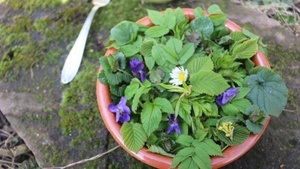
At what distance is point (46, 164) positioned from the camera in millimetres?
1253

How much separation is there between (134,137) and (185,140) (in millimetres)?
123

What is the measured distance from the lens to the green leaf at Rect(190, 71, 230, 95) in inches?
40.2

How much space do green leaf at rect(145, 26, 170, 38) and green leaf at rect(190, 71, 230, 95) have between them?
7.2 inches

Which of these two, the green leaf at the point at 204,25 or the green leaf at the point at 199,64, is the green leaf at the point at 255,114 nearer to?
the green leaf at the point at 199,64

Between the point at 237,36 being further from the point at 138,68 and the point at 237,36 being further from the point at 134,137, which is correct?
the point at 134,137

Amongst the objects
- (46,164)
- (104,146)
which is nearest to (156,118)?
(104,146)

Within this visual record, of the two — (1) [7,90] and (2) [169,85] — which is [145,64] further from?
(1) [7,90]

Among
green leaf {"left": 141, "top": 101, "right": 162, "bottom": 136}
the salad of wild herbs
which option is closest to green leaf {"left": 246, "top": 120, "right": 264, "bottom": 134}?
the salad of wild herbs

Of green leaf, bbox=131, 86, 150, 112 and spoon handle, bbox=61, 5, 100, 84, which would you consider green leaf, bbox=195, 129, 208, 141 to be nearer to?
green leaf, bbox=131, 86, 150, 112

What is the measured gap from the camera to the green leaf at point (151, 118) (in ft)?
3.32

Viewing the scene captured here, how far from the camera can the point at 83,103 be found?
52.5 inches

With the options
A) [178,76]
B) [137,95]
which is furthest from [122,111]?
[178,76]

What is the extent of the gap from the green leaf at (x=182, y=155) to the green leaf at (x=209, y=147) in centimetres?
2

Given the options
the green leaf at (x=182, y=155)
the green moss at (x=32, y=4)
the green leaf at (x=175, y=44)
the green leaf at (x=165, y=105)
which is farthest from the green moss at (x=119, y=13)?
the green leaf at (x=182, y=155)
